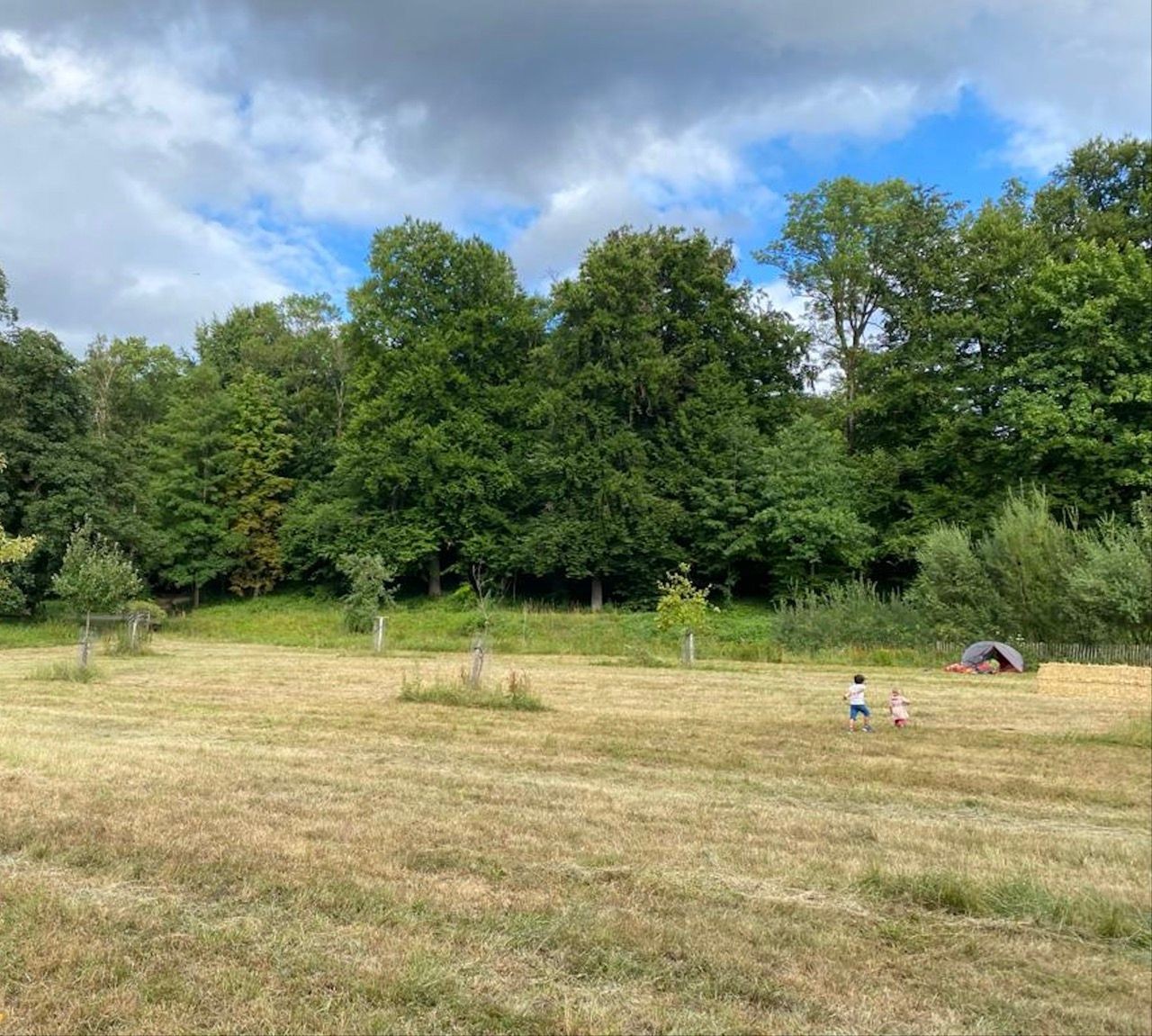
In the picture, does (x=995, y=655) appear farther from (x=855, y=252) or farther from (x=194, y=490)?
(x=194, y=490)

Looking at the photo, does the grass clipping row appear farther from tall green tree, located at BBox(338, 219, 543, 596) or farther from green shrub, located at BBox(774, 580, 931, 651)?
tall green tree, located at BBox(338, 219, 543, 596)

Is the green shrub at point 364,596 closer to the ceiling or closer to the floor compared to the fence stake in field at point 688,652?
closer to the ceiling

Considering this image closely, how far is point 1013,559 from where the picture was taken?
25.8 m

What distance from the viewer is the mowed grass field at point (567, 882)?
11.6 ft

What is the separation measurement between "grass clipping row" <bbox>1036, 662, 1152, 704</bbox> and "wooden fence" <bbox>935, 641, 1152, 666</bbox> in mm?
2993

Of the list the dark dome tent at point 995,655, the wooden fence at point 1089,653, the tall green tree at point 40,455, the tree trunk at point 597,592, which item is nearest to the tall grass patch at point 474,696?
the dark dome tent at point 995,655

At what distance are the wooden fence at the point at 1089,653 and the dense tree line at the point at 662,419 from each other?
1147 centimetres

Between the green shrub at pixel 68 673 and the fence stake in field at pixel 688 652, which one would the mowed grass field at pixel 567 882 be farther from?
the fence stake in field at pixel 688 652

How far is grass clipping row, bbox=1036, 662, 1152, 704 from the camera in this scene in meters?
16.2

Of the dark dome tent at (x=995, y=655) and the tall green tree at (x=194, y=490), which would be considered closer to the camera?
the dark dome tent at (x=995, y=655)

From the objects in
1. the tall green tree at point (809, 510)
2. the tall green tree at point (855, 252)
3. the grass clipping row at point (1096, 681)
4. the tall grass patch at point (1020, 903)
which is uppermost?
the tall green tree at point (855, 252)

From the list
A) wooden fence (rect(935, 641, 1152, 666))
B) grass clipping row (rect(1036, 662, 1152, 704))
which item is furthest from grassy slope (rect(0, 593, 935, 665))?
grass clipping row (rect(1036, 662, 1152, 704))

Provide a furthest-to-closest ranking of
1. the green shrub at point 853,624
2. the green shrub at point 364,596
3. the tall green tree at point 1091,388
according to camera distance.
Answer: the tall green tree at point 1091,388 → the green shrub at point 364,596 → the green shrub at point 853,624

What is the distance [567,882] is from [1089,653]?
21688 mm
